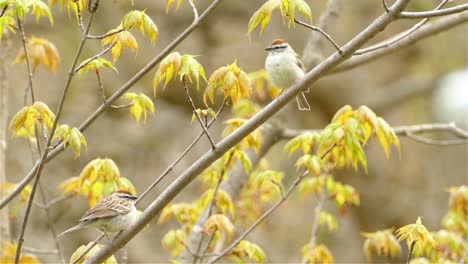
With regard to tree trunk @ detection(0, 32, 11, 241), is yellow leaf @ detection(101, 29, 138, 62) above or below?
above

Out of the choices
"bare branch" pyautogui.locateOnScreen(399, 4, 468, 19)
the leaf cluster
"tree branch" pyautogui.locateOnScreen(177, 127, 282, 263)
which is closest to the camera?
"bare branch" pyautogui.locateOnScreen(399, 4, 468, 19)

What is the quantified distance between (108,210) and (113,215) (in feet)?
0.16

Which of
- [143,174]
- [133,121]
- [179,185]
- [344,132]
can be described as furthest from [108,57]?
[179,185]

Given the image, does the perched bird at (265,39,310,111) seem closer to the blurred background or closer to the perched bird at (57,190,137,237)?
the perched bird at (57,190,137,237)

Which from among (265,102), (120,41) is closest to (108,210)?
(120,41)

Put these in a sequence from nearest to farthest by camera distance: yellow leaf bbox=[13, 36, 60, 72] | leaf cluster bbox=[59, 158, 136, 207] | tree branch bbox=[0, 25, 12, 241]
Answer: leaf cluster bbox=[59, 158, 136, 207]
tree branch bbox=[0, 25, 12, 241]
yellow leaf bbox=[13, 36, 60, 72]

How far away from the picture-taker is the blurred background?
860cm

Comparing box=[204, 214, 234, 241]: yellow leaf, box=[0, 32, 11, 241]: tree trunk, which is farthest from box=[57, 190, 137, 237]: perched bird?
box=[0, 32, 11, 241]: tree trunk

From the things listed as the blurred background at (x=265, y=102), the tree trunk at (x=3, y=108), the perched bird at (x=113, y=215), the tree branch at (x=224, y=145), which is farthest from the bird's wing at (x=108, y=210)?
the blurred background at (x=265, y=102)

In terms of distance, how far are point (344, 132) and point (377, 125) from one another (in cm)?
24

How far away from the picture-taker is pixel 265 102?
795cm

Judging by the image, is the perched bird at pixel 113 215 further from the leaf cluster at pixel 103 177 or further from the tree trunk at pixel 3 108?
the tree trunk at pixel 3 108

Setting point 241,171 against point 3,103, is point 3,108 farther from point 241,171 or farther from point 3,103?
point 241,171

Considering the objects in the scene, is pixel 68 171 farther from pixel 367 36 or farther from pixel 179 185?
pixel 367 36
